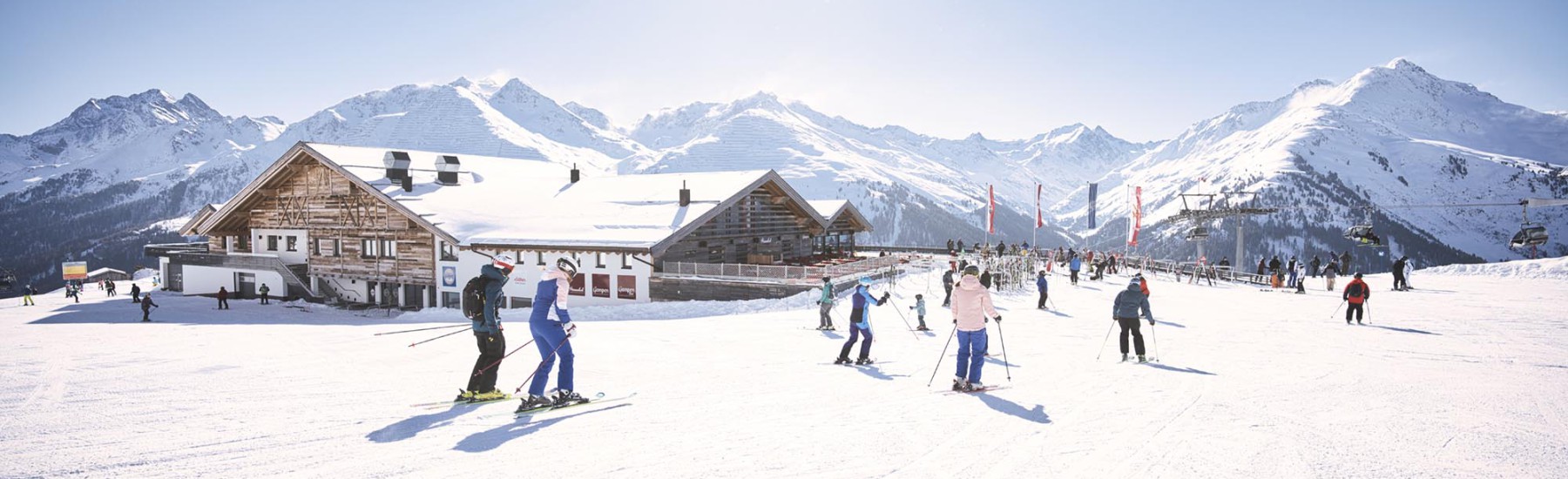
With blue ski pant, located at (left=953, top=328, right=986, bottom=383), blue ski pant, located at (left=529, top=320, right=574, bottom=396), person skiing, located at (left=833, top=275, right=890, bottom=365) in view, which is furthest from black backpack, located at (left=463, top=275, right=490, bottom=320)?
blue ski pant, located at (left=953, top=328, right=986, bottom=383)

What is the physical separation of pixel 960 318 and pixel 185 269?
44.6 metres

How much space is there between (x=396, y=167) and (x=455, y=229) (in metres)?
6.67

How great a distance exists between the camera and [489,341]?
26.1 ft

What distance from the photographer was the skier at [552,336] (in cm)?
760

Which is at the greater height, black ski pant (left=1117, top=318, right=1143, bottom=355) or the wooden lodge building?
the wooden lodge building

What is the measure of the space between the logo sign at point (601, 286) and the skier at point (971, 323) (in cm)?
2041

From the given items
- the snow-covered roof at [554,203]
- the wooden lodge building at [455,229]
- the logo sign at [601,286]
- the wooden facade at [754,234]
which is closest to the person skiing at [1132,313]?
the wooden lodge building at [455,229]

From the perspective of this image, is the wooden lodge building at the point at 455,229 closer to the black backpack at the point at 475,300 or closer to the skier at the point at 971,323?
the skier at the point at 971,323

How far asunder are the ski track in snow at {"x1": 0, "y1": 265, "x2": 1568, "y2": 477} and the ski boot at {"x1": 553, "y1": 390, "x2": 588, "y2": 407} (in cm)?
14

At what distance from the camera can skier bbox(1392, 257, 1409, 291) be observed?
2406 cm

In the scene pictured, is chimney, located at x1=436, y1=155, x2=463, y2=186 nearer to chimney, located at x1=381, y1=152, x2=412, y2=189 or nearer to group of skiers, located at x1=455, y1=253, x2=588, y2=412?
chimney, located at x1=381, y1=152, x2=412, y2=189

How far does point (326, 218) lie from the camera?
33.1 m

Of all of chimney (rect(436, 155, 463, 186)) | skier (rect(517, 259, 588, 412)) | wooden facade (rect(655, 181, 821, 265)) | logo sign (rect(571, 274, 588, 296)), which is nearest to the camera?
skier (rect(517, 259, 588, 412))

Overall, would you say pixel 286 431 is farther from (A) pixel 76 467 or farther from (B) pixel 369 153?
(B) pixel 369 153
